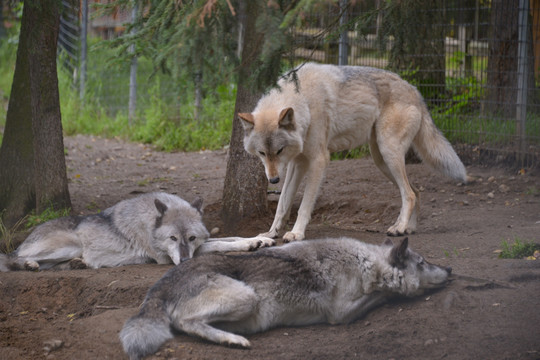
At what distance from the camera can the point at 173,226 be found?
5379 mm

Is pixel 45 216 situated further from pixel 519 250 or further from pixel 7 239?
pixel 519 250

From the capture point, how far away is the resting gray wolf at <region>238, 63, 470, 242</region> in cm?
577

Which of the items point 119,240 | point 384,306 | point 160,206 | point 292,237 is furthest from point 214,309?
point 119,240

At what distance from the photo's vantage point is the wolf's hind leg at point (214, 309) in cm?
383

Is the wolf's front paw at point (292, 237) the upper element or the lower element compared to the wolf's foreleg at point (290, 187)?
lower

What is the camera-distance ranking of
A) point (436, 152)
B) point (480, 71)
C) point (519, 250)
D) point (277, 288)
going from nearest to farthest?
1. point (277, 288)
2. point (519, 250)
3. point (436, 152)
4. point (480, 71)

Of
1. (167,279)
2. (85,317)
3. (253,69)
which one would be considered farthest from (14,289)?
(253,69)

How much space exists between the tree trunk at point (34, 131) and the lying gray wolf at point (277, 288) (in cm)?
338

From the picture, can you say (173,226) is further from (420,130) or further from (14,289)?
(420,130)

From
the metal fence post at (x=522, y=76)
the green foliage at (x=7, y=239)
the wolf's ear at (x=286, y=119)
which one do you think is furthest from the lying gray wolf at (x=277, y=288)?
the metal fence post at (x=522, y=76)

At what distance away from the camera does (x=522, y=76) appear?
8484mm

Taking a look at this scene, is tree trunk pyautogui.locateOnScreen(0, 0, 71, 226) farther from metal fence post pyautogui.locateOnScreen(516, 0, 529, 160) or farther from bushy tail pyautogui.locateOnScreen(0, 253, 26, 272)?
metal fence post pyautogui.locateOnScreen(516, 0, 529, 160)

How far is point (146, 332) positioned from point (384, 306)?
5.67 feet

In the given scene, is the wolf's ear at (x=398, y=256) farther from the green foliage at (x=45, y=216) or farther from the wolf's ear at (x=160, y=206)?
the green foliage at (x=45, y=216)
